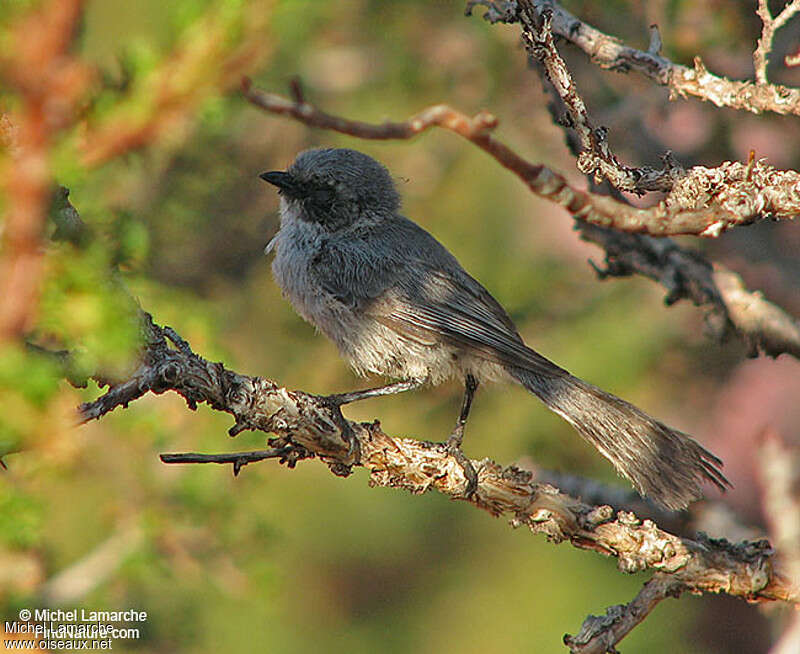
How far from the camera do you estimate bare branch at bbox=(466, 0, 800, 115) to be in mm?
2080

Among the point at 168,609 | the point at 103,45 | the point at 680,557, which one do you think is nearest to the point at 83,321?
the point at 680,557

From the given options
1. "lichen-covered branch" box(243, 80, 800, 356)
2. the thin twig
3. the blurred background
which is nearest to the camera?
"lichen-covered branch" box(243, 80, 800, 356)

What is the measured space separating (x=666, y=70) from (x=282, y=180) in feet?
6.27

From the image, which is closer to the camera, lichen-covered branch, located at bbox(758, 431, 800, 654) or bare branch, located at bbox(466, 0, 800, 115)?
bare branch, located at bbox(466, 0, 800, 115)

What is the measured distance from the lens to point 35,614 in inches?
126

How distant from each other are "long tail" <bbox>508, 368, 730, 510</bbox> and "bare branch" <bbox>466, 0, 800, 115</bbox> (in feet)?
3.79

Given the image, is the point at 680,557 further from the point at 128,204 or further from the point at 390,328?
the point at 128,204

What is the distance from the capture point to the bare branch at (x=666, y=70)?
2080mm

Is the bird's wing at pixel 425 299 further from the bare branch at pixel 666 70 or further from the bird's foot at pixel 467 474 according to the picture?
the bare branch at pixel 666 70

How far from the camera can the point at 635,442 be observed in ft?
10.1

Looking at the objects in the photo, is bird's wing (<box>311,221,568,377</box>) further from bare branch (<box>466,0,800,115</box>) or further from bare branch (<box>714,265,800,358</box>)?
bare branch (<box>466,0,800,115</box>)

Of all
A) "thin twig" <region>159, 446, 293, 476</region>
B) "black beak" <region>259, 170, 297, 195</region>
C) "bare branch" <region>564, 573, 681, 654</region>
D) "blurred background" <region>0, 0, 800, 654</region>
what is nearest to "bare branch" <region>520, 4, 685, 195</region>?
"thin twig" <region>159, 446, 293, 476</region>

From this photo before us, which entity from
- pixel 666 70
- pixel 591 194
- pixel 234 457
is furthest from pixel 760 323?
pixel 234 457

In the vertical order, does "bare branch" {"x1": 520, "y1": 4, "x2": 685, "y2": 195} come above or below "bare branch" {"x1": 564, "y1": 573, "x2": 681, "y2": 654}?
above
